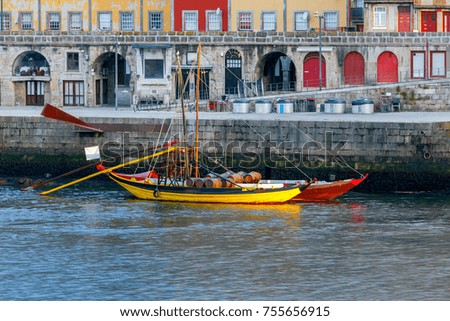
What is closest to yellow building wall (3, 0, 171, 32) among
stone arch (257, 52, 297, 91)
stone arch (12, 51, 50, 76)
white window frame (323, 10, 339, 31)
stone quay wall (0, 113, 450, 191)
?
stone arch (12, 51, 50, 76)

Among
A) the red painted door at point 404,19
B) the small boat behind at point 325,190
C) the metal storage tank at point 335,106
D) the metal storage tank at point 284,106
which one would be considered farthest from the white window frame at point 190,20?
the small boat behind at point 325,190

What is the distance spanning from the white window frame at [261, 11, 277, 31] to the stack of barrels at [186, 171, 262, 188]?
101ft

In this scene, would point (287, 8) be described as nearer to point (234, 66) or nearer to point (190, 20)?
point (234, 66)

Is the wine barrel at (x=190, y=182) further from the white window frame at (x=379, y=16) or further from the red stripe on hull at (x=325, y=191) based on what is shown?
the white window frame at (x=379, y=16)

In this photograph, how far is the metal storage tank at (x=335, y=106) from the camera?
→ 273 feet

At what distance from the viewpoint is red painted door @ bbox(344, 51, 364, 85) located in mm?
94438

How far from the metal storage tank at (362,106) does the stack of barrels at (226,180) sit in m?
14.7

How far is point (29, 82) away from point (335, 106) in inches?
978

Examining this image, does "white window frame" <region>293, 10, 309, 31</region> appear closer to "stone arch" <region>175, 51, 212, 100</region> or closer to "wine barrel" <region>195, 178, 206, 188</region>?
"stone arch" <region>175, 51, 212, 100</region>

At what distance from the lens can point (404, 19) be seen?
316 ft

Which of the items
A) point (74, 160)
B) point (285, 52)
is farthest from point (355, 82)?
point (74, 160)

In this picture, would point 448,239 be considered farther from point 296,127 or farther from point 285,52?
point 285,52

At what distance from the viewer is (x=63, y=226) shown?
62.0m
